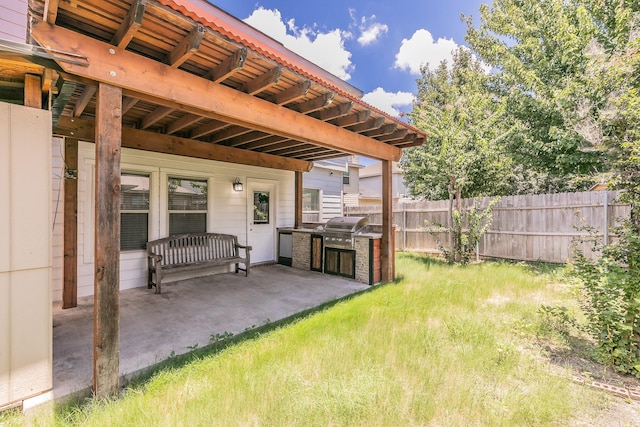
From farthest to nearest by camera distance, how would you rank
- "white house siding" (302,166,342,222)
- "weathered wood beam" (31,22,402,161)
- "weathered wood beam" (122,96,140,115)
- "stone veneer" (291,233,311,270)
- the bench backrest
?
"white house siding" (302,166,342,222)
"stone veneer" (291,233,311,270)
the bench backrest
"weathered wood beam" (122,96,140,115)
"weathered wood beam" (31,22,402,161)

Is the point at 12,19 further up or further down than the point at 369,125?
further up

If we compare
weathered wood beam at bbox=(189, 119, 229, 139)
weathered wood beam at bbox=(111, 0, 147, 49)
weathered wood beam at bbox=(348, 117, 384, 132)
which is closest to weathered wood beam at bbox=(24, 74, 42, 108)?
weathered wood beam at bbox=(111, 0, 147, 49)

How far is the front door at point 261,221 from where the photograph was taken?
739 cm

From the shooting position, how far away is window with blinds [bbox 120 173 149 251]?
5.30 meters

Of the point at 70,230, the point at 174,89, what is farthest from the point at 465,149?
the point at 70,230

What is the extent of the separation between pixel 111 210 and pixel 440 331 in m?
3.60

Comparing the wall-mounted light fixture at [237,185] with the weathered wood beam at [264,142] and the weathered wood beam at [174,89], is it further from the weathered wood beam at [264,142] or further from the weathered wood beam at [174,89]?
the weathered wood beam at [174,89]

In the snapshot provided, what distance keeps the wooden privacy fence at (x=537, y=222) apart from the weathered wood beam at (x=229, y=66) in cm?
703

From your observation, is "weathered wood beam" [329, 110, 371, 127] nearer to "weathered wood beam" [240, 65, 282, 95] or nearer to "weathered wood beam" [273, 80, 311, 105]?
"weathered wood beam" [273, 80, 311, 105]

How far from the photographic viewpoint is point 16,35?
386 centimetres

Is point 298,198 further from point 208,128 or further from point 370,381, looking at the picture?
point 370,381

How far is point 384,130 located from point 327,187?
5.04 metres

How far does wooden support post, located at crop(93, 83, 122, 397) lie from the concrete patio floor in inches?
11.4

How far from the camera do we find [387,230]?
5938 millimetres
